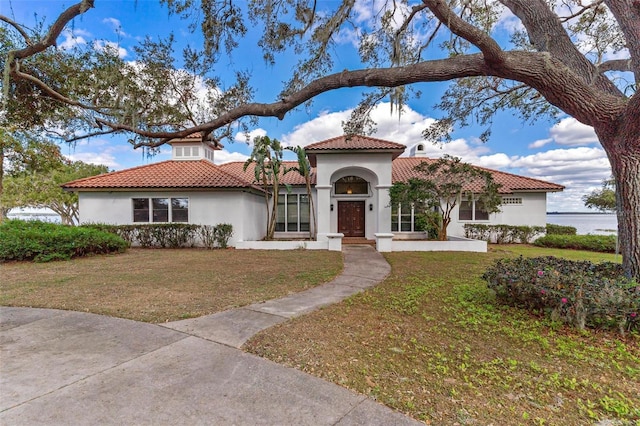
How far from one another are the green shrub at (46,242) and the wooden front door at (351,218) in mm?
11131

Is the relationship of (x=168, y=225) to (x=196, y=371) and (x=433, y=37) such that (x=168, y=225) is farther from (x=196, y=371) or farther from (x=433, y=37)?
(x=433, y=37)

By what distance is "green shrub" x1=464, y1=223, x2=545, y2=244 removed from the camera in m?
15.8

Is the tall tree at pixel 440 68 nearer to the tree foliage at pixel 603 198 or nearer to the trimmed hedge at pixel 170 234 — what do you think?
the trimmed hedge at pixel 170 234

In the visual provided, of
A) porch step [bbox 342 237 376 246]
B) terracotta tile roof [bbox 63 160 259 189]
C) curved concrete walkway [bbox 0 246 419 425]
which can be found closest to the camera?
curved concrete walkway [bbox 0 246 419 425]

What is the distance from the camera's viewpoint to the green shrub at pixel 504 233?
15.8 meters

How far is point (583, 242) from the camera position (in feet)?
46.7

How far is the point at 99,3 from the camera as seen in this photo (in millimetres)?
5551

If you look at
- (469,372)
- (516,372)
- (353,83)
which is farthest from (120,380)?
(353,83)

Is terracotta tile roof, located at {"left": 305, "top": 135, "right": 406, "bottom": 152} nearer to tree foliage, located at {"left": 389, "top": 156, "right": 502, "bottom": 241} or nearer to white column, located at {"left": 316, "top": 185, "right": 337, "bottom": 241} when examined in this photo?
tree foliage, located at {"left": 389, "top": 156, "right": 502, "bottom": 241}

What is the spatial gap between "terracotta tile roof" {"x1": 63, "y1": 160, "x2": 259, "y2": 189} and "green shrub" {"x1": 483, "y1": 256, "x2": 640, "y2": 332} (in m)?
11.6

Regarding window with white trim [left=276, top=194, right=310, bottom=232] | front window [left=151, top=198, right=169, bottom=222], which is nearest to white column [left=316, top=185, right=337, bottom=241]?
window with white trim [left=276, top=194, right=310, bottom=232]

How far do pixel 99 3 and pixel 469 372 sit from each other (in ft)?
28.9

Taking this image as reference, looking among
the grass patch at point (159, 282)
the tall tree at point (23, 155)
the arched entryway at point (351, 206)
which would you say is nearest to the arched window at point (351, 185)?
the arched entryway at point (351, 206)

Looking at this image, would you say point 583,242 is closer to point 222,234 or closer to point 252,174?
point 222,234
